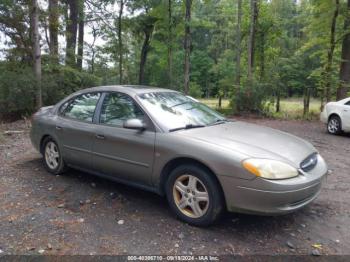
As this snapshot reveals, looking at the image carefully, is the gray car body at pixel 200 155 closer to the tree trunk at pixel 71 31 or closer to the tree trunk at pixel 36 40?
the tree trunk at pixel 36 40

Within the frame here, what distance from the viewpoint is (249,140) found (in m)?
3.78

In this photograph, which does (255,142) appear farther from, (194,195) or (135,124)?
(135,124)

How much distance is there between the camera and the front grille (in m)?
3.56

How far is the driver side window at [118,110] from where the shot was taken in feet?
14.1

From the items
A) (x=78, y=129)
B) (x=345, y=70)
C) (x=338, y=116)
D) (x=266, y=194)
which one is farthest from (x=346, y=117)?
(x=78, y=129)

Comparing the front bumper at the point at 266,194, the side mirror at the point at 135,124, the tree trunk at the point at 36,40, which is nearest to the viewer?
the front bumper at the point at 266,194

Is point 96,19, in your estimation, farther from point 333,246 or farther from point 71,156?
point 333,246

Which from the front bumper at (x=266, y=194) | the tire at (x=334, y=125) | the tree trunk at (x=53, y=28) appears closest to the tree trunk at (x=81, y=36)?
the tree trunk at (x=53, y=28)

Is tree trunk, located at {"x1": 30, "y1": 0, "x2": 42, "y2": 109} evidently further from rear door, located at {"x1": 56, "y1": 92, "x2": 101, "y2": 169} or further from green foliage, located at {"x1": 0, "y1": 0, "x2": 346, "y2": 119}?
rear door, located at {"x1": 56, "y1": 92, "x2": 101, "y2": 169}

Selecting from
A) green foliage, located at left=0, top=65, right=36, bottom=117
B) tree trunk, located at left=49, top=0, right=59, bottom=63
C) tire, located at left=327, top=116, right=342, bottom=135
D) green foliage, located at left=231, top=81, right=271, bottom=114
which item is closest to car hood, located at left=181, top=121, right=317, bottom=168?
tire, located at left=327, top=116, right=342, bottom=135

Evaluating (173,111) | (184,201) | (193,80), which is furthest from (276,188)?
(193,80)

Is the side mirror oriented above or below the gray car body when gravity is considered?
above

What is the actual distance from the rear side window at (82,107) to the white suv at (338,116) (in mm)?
7755

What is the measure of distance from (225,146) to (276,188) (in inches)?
26.5
